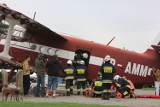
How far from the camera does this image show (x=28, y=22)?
19.9 meters

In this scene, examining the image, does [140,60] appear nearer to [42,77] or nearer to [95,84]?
[95,84]

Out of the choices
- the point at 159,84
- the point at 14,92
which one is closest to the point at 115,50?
the point at 159,84

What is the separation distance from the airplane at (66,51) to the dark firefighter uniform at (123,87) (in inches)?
104

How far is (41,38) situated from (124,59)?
15.4 feet

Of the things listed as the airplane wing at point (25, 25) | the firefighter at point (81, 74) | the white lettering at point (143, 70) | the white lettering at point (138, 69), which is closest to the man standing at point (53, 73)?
the firefighter at point (81, 74)

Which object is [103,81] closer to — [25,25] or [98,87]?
[98,87]

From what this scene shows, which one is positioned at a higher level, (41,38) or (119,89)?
(41,38)

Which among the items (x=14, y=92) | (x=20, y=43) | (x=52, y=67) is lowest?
(x=14, y=92)

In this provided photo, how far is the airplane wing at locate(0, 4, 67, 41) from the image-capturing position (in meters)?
18.6

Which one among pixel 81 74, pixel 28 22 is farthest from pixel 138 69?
pixel 28 22

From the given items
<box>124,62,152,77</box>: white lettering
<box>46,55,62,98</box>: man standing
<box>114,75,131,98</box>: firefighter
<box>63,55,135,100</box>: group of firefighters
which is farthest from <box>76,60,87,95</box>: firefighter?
<box>124,62,152,77</box>: white lettering

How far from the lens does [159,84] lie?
21.8 meters

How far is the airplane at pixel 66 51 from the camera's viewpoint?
2114 centimetres

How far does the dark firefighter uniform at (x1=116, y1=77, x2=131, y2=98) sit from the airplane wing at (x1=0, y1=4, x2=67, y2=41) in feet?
13.3
